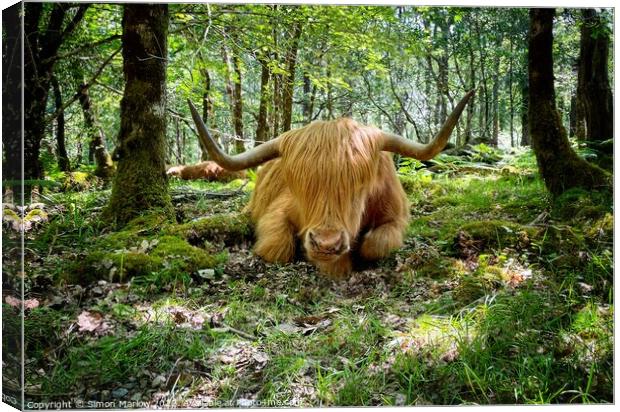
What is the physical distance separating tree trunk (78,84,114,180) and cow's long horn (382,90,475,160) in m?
1.77

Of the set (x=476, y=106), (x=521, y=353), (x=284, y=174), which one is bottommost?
(x=521, y=353)

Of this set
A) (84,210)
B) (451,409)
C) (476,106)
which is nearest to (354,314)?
(451,409)

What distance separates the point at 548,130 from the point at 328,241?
1.82 meters

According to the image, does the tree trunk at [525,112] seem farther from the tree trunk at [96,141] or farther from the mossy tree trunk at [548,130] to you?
the tree trunk at [96,141]

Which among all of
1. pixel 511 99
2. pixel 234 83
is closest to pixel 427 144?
pixel 511 99

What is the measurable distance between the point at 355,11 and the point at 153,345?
6.64 feet

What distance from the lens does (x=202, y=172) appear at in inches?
176

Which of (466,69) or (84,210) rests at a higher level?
(466,69)

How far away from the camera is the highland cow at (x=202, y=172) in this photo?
13.3 feet

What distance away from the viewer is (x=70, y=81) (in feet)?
9.97

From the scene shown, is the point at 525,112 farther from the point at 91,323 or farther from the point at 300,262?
the point at 91,323

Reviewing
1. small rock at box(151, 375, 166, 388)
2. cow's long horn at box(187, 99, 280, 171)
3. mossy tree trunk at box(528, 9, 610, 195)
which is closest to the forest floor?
small rock at box(151, 375, 166, 388)

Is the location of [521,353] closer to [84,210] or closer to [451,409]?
[451,409]

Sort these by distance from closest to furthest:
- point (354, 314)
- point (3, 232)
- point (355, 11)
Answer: point (3, 232), point (354, 314), point (355, 11)
